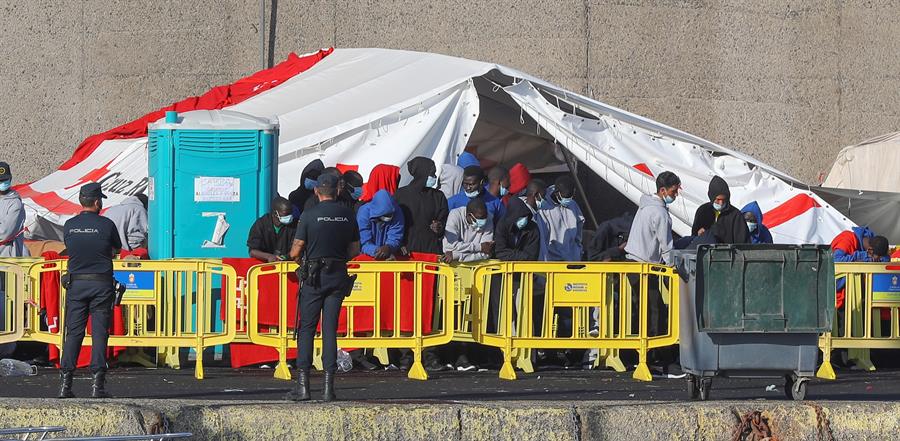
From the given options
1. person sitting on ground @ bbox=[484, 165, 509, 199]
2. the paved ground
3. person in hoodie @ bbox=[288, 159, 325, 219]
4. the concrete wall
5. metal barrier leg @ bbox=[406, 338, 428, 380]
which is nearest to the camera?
the paved ground

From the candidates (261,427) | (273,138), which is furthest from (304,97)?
(261,427)

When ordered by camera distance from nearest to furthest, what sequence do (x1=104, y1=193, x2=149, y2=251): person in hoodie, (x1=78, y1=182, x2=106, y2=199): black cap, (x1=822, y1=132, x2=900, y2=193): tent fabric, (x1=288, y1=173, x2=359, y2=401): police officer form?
(x1=288, y1=173, x2=359, y2=401): police officer < (x1=78, y1=182, x2=106, y2=199): black cap < (x1=104, y1=193, x2=149, y2=251): person in hoodie < (x1=822, y1=132, x2=900, y2=193): tent fabric

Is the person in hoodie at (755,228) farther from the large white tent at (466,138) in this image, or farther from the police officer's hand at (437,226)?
the police officer's hand at (437,226)

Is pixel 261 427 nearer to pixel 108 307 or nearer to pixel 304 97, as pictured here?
pixel 108 307

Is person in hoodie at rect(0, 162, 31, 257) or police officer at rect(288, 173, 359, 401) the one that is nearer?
police officer at rect(288, 173, 359, 401)

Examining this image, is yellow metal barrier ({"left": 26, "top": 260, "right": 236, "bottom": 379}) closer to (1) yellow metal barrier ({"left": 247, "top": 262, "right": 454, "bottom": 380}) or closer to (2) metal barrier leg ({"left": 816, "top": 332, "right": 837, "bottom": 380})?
(1) yellow metal barrier ({"left": 247, "top": 262, "right": 454, "bottom": 380})

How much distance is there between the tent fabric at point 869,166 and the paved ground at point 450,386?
6.16m

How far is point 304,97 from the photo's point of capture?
18625mm

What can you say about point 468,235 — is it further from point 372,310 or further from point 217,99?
point 217,99

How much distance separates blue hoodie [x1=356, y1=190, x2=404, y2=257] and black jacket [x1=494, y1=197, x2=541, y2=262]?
0.89 meters

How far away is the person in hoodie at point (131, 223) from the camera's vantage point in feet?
50.8

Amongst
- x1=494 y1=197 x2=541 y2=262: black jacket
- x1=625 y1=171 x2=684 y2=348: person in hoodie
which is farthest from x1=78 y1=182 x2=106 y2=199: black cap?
x1=625 y1=171 x2=684 y2=348: person in hoodie

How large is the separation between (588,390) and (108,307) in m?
3.55

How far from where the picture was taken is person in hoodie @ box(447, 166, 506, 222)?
1513cm
